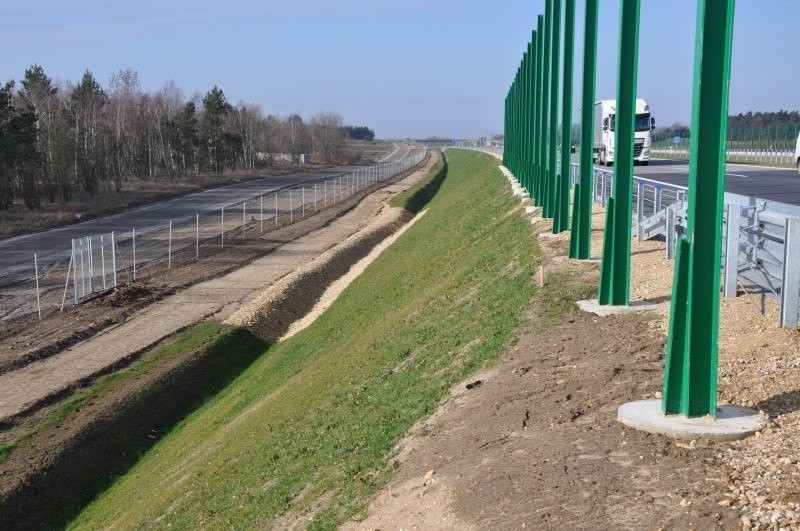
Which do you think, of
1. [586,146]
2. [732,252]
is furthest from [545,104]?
[732,252]

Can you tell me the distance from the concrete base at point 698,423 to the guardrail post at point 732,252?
9.92 feet

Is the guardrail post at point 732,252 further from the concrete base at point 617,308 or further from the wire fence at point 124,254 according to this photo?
the wire fence at point 124,254

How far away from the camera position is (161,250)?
4456 centimetres

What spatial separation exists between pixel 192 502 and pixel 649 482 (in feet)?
23.9

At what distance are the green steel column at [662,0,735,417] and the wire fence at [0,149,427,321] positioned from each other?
24436mm

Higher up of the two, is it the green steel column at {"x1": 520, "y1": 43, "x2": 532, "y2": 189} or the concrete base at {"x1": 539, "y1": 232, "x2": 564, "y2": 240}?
the green steel column at {"x1": 520, "y1": 43, "x2": 532, "y2": 189}

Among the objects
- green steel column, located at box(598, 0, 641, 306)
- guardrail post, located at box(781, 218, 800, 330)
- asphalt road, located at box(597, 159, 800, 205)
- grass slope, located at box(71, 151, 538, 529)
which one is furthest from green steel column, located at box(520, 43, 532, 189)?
guardrail post, located at box(781, 218, 800, 330)

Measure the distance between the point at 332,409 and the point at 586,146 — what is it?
17.5 ft

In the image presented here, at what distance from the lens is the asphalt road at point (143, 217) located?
44938 millimetres

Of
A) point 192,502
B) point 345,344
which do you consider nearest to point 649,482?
point 192,502

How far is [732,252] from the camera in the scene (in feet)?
33.4

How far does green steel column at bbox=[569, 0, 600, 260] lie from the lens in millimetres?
Answer: 13953

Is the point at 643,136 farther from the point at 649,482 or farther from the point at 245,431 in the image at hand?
the point at 649,482

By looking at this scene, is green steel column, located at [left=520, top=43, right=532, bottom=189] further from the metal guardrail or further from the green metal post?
the metal guardrail
